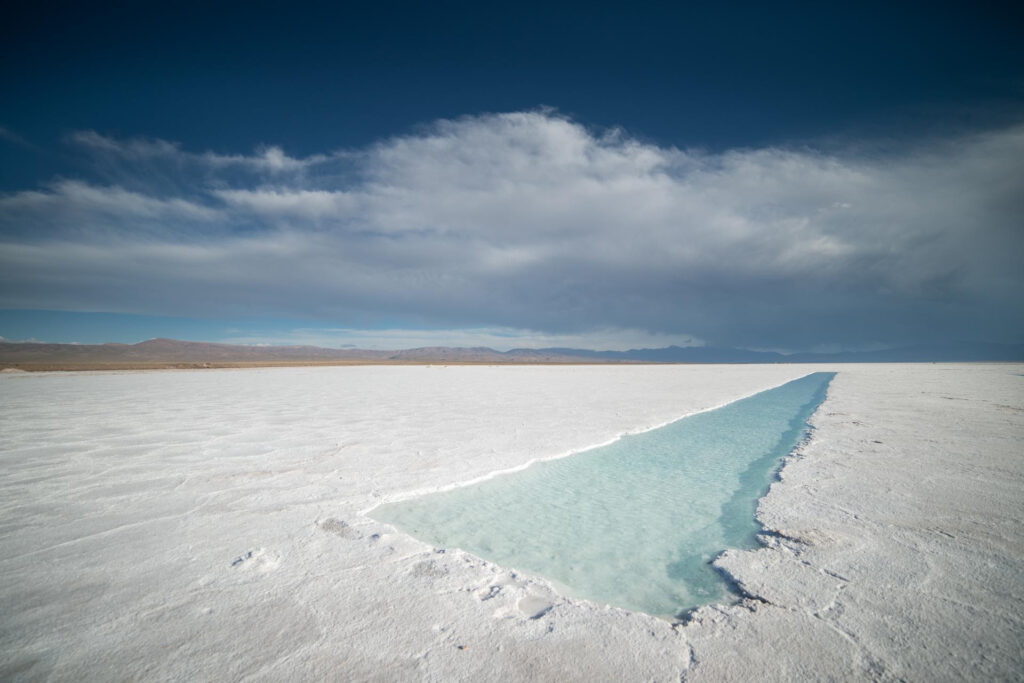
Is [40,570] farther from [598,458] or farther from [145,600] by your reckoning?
[598,458]

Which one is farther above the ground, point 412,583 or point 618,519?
point 412,583

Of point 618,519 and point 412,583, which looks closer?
point 412,583

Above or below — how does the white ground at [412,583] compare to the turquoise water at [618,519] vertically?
above

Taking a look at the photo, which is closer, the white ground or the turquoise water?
the white ground

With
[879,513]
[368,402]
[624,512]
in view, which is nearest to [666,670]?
[624,512]

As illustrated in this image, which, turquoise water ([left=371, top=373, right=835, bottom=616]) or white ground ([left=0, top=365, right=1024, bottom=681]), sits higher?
white ground ([left=0, top=365, right=1024, bottom=681])
